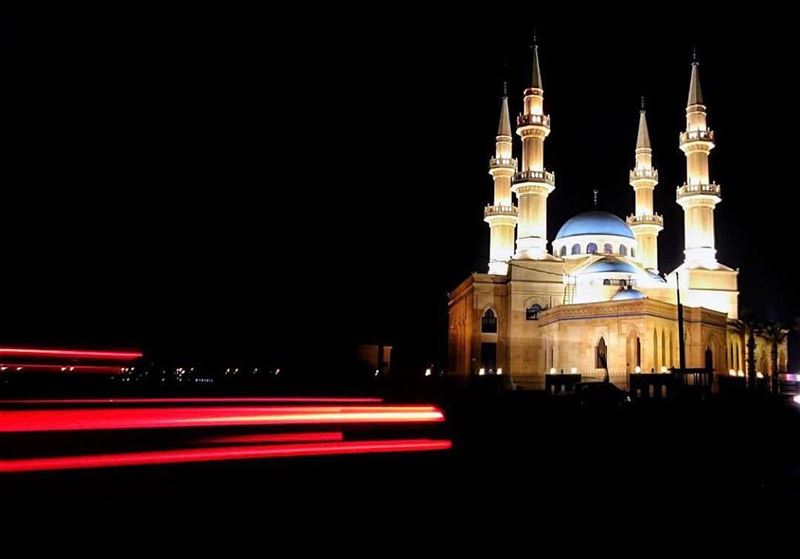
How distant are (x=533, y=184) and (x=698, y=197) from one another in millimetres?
11144

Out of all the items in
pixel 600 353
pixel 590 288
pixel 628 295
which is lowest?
pixel 600 353

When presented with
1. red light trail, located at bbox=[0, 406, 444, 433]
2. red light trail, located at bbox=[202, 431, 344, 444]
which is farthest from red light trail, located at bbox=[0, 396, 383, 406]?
red light trail, located at bbox=[202, 431, 344, 444]

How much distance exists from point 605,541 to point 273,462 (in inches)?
183

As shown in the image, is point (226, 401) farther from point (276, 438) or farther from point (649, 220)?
point (649, 220)

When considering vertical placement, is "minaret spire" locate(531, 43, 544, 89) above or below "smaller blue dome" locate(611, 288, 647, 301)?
above

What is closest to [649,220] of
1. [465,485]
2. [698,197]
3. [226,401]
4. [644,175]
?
[644,175]

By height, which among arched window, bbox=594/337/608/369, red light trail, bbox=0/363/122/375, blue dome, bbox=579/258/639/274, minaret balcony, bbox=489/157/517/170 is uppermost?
minaret balcony, bbox=489/157/517/170

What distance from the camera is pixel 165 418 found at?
9.73 meters

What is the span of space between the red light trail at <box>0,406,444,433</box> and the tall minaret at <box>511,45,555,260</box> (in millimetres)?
34687

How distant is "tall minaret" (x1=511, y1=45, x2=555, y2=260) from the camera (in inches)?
1816

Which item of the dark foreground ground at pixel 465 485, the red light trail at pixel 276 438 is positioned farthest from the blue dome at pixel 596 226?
the red light trail at pixel 276 438

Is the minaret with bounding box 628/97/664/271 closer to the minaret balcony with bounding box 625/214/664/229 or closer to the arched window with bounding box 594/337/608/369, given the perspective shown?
the minaret balcony with bounding box 625/214/664/229

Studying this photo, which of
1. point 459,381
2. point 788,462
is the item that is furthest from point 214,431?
point 459,381

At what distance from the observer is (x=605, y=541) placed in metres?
6.73
